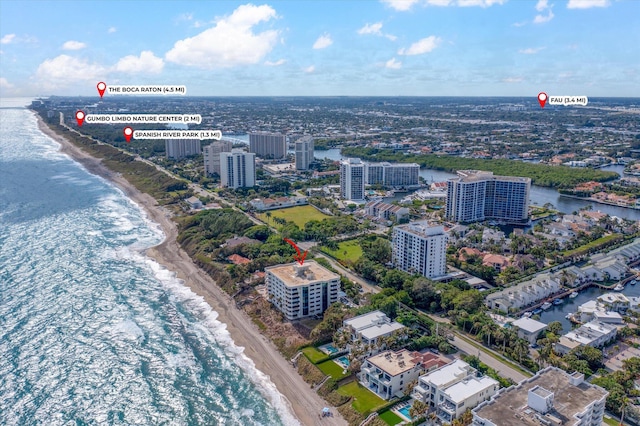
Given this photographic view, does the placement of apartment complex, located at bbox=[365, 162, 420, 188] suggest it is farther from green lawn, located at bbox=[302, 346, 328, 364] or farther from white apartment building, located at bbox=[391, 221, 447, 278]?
green lawn, located at bbox=[302, 346, 328, 364]

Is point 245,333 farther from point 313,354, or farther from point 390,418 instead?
point 390,418

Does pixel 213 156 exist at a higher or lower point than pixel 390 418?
higher

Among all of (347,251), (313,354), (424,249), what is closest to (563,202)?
(347,251)

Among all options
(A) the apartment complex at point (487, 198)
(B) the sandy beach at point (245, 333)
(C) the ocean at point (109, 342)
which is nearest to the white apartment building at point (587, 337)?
(B) the sandy beach at point (245, 333)

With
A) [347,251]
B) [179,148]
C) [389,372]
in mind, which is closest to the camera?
[389,372]

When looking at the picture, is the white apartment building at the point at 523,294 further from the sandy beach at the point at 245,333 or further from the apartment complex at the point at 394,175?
the apartment complex at the point at 394,175

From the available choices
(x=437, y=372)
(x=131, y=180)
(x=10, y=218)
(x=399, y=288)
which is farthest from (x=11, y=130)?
(x=437, y=372)

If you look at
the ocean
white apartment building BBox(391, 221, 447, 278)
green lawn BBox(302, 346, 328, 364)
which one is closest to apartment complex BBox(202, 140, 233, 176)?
the ocean
